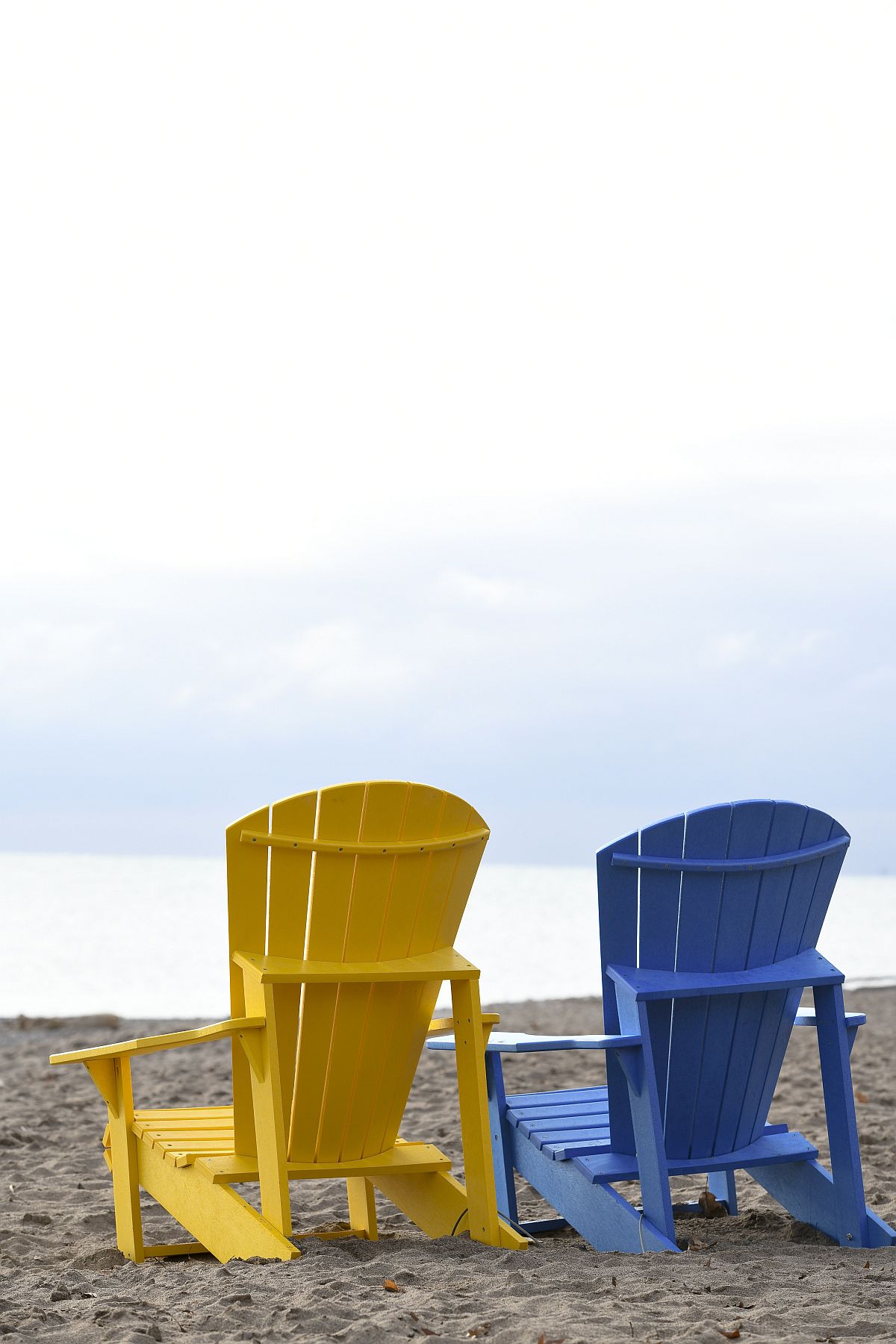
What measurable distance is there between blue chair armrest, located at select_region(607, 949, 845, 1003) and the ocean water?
0.55m

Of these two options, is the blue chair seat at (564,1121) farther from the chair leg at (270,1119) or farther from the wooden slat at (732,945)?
the chair leg at (270,1119)

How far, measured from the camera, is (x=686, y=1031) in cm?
297

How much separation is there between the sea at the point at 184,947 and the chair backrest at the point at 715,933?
13.3 inches

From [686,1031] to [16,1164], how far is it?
278 centimetres

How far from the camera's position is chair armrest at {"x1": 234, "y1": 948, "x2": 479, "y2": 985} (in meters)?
2.72

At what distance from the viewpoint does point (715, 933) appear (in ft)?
9.70

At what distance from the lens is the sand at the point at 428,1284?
2252 millimetres

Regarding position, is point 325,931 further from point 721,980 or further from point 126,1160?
point 721,980

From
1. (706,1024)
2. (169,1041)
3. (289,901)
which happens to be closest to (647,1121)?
(706,1024)

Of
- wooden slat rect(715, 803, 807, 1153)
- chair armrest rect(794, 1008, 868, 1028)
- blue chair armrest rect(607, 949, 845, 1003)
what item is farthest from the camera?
chair armrest rect(794, 1008, 868, 1028)

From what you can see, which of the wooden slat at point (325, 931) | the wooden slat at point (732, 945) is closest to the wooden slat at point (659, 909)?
the wooden slat at point (732, 945)

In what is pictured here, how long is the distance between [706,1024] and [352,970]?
902mm

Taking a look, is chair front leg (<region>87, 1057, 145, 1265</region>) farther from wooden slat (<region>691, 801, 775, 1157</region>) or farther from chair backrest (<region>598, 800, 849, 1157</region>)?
wooden slat (<region>691, 801, 775, 1157</region>)

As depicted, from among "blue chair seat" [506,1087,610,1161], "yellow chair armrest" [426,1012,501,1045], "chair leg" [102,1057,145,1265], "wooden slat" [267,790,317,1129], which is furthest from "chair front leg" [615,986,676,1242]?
"chair leg" [102,1057,145,1265]
